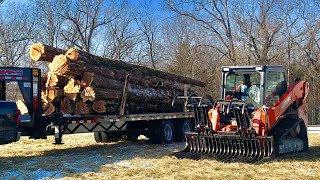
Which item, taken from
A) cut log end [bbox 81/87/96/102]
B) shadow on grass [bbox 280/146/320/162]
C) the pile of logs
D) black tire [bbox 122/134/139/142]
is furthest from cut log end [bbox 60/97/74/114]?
shadow on grass [bbox 280/146/320/162]

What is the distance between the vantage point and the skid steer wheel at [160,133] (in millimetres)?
14789

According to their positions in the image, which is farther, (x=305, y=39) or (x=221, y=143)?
(x=305, y=39)

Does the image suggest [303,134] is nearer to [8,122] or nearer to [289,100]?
[289,100]

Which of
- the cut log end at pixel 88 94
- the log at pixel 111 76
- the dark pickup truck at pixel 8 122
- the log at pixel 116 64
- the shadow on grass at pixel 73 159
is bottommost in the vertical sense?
the shadow on grass at pixel 73 159

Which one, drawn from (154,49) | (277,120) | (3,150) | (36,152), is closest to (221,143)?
(277,120)

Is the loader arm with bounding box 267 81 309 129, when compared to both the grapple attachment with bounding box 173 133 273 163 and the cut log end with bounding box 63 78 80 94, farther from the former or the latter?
the cut log end with bounding box 63 78 80 94

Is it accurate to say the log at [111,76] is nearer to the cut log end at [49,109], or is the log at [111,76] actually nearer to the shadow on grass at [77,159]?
the cut log end at [49,109]

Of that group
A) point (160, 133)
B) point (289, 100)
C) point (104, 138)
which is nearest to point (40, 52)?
point (104, 138)

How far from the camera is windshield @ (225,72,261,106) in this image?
11.5 m

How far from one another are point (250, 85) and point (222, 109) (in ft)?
4.00

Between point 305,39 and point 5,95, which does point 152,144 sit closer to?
point 5,95

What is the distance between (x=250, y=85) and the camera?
11.8 metres

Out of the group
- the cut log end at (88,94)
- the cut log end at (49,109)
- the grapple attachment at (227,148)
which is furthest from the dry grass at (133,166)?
the cut log end at (88,94)

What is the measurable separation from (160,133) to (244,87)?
398 cm
